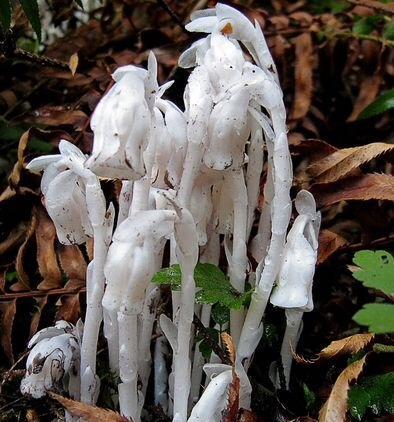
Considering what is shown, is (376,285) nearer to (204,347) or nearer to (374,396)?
(374,396)

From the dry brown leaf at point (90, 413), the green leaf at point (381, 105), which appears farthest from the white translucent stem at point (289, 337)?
the green leaf at point (381, 105)

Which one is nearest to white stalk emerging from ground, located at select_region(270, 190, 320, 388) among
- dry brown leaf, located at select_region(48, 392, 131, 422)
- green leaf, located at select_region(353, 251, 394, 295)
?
green leaf, located at select_region(353, 251, 394, 295)

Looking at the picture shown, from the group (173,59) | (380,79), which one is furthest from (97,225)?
(380,79)

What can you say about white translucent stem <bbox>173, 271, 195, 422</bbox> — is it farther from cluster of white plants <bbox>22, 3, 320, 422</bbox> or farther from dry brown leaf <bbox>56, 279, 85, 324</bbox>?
dry brown leaf <bbox>56, 279, 85, 324</bbox>

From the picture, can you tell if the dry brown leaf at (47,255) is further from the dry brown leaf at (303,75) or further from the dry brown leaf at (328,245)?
the dry brown leaf at (303,75)

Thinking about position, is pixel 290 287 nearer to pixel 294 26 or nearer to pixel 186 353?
Result: pixel 186 353

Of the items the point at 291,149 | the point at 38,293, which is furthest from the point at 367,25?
the point at 38,293
